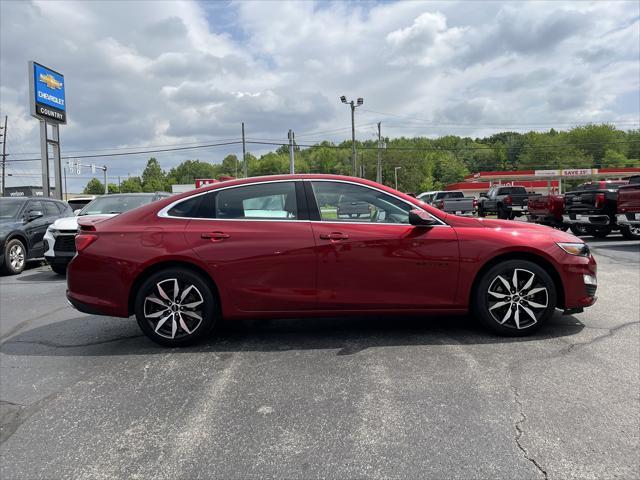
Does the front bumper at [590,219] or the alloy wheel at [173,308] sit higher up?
the front bumper at [590,219]

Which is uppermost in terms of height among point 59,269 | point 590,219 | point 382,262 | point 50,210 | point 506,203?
point 506,203

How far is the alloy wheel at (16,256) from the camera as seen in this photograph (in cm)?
951

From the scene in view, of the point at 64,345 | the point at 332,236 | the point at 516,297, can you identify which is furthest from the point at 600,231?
the point at 64,345

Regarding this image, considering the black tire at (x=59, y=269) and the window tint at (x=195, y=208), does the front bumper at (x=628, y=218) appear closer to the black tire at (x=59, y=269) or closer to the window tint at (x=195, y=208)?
the window tint at (x=195, y=208)

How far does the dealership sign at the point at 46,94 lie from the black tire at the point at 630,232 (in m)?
21.7

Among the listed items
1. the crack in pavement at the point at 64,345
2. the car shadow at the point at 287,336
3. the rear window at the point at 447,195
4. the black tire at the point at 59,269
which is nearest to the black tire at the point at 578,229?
the car shadow at the point at 287,336

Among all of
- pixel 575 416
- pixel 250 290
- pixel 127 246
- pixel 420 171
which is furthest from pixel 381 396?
pixel 420 171

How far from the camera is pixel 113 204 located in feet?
30.9

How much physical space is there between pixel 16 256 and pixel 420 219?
9049 millimetres

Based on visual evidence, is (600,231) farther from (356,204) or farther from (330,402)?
(330,402)

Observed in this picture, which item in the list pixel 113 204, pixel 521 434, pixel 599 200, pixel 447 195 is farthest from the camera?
pixel 447 195

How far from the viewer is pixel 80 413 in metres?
3.11

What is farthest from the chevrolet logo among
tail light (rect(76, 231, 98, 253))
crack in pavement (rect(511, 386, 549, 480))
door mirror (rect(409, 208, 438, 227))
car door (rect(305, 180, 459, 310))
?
crack in pavement (rect(511, 386, 549, 480))

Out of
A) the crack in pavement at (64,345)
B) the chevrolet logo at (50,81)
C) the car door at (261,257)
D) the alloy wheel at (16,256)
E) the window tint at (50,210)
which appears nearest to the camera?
the car door at (261,257)
